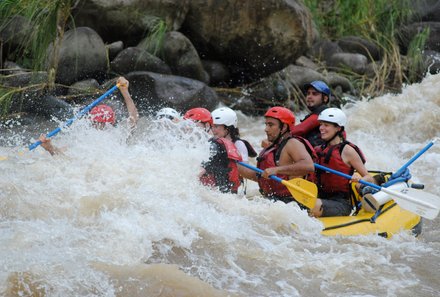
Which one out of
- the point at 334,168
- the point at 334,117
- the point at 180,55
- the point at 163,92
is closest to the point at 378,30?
the point at 180,55

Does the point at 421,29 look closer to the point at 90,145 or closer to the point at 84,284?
the point at 90,145

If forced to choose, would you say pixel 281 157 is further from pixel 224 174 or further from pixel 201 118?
pixel 201 118

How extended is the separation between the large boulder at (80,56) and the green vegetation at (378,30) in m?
4.44

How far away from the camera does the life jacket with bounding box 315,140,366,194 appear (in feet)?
20.0

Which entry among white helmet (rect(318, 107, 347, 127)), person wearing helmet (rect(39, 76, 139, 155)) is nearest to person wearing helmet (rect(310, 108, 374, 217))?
white helmet (rect(318, 107, 347, 127))

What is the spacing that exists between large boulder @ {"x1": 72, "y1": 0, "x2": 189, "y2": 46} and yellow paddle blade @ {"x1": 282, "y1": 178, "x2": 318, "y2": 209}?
5.21m

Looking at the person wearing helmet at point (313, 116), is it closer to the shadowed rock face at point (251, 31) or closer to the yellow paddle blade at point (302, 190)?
the yellow paddle blade at point (302, 190)

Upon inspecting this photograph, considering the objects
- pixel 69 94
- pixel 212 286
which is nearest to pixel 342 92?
pixel 69 94

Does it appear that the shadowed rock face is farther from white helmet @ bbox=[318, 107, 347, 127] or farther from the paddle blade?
the paddle blade

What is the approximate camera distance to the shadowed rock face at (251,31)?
10922 mm

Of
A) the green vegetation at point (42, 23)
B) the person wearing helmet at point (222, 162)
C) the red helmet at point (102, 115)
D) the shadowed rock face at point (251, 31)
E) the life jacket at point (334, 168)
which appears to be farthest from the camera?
the shadowed rock face at point (251, 31)

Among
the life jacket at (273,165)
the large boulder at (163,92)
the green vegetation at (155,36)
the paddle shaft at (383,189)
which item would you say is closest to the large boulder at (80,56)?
the large boulder at (163,92)

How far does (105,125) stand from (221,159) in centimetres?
135

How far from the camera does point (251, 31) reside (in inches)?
435
